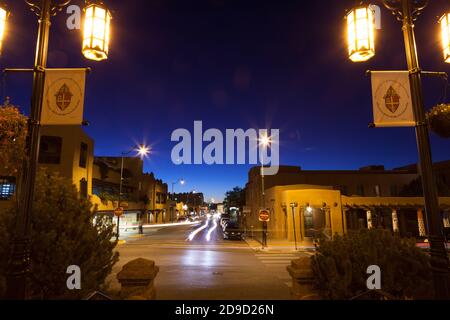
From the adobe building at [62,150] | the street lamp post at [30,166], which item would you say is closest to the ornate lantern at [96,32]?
the street lamp post at [30,166]

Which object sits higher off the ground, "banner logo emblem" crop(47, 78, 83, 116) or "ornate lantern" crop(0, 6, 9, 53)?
"ornate lantern" crop(0, 6, 9, 53)

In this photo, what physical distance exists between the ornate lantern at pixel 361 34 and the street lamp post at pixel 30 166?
519 cm

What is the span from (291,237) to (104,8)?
27.0 meters

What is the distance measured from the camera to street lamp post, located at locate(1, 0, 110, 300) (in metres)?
4.77

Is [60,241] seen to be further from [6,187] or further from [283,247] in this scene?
[6,187]

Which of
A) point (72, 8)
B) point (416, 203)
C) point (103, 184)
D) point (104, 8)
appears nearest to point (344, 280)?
point (104, 8)

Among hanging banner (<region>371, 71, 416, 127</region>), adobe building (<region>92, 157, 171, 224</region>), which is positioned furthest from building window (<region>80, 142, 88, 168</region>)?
hanging banner (<region>371, 71, 416, 127</region>)

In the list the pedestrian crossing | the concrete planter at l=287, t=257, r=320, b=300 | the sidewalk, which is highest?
the concrete planter at l=287, t=257, r=320, b=300

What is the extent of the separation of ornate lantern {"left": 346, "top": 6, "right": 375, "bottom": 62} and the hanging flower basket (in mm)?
1874

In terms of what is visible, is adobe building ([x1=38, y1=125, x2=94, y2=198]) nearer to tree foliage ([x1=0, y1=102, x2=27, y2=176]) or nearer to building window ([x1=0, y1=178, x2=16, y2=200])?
building window ([x1=0, y1=178, x2=16, y2=200])

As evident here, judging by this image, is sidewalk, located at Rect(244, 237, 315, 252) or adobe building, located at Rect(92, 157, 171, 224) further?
→ adobe building, located at Rect(92, 157, 171, 224)

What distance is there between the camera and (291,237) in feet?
96.6

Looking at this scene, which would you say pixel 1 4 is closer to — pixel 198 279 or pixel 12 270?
pixel 12 270

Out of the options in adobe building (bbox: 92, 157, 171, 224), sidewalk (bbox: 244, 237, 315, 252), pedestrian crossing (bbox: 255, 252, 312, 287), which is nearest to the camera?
pedestrian crossing (bbox: 255, 252, 312, 287)
